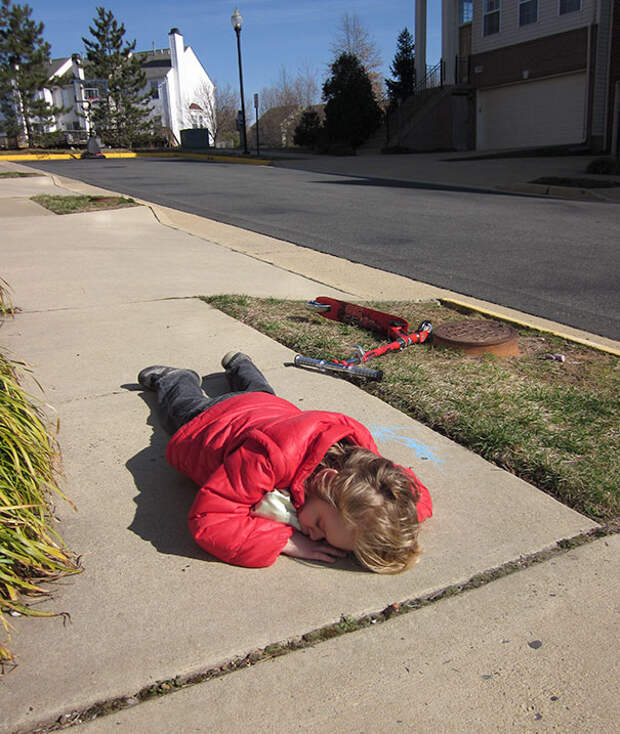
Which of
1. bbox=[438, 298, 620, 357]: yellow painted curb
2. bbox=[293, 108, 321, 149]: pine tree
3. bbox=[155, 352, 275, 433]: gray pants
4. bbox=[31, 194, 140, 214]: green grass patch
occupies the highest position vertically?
bbox=[293, 108, 321, 149]: pine tree

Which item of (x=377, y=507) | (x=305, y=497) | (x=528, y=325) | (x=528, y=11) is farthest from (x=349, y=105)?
(x=377, y=507)

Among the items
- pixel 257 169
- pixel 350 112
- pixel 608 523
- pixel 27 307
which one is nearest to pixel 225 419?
pixel 608 523

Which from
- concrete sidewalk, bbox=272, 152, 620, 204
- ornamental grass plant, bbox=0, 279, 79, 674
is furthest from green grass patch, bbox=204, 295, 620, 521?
concrete sidewalk, bbox=272, 152, 620, 204

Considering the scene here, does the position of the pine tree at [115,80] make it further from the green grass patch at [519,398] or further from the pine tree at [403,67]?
the green grass patch at [519,398]

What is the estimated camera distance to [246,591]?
219 cm

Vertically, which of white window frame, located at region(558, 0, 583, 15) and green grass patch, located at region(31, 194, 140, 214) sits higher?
white window frame, located at region(558, 0, 583, 15)

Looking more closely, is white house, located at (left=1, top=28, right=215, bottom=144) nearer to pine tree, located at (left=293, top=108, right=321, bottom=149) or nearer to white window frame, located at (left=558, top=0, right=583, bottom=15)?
pine tree, located at (left=293, top=108, right=321, bottom=149)

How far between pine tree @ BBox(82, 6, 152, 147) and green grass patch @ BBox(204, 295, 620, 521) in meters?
46.4

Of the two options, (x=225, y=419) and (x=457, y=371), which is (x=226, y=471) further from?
(x=457, y=371)

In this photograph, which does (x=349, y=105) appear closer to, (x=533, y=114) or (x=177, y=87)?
(x=533, y=114)

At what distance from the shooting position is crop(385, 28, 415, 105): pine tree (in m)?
37.8

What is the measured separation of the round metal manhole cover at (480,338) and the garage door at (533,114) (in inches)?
853

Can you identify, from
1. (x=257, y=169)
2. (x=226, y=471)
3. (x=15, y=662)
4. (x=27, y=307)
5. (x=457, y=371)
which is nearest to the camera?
(x=15, y=662)

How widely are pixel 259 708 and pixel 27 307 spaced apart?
4.32 metres
